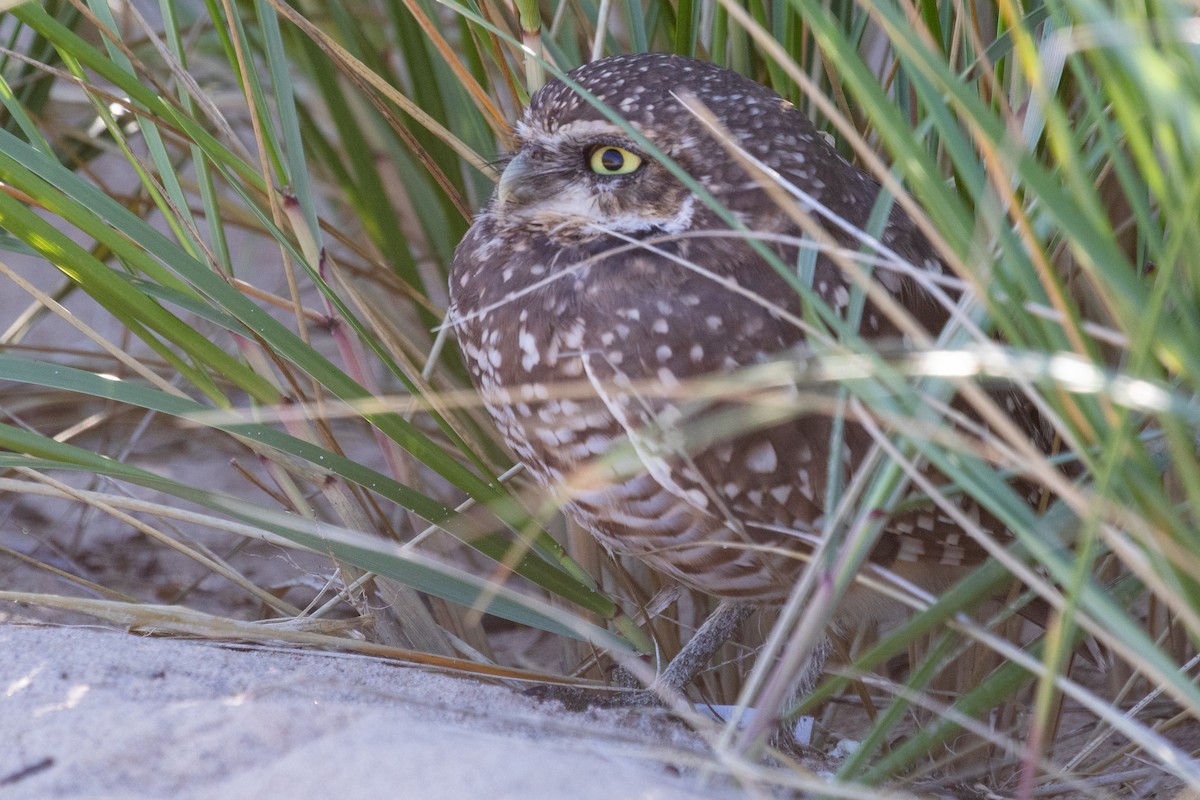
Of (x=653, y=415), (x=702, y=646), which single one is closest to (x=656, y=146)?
(x=653, y=415)

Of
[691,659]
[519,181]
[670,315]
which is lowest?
[691,659]

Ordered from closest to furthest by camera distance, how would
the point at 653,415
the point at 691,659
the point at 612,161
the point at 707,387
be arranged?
the point at 707,387 → the point at 653,415 → the point at 612,161 → the point at 691,659

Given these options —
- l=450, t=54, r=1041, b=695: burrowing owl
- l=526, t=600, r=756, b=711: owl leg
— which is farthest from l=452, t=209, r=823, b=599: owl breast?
l=526, t=600, r=756, b=711: owl leg

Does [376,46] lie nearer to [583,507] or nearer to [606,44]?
[606,44]

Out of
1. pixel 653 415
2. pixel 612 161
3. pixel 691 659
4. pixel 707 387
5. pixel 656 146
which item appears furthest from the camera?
pixel 691 659

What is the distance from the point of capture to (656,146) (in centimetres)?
183

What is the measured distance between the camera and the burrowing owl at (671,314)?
5.74 feet

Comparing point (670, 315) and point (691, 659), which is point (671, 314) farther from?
point (691, 659)

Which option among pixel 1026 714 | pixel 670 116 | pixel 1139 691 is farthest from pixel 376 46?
pixel 1139 691

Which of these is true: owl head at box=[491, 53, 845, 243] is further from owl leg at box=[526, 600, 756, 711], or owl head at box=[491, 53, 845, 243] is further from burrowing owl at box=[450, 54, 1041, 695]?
owl leg at box=[526, 600, 756, 711]

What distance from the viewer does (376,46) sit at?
2.82 meters

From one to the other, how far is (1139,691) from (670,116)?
66.1 inches

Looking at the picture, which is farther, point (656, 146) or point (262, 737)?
point (656, 146)

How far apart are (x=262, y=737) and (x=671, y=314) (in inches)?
33.2
